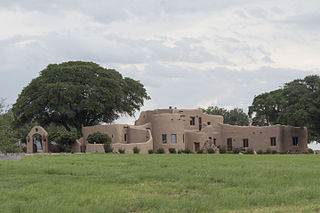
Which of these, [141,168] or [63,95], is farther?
[63,95]

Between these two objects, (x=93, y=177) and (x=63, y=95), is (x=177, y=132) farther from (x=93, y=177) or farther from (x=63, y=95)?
(x=93, y=177)

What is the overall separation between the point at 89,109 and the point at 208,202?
169 feet

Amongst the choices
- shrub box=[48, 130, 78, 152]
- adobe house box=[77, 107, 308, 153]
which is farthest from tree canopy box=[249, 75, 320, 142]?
shrub box=[48, 130, 78, 152]

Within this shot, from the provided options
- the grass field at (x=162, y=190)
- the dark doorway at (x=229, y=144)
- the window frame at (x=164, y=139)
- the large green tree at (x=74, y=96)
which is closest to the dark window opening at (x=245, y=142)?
the dark doorway at (x=229, y=144)

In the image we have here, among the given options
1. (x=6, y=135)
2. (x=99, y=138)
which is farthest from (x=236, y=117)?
(x=6, y=135)

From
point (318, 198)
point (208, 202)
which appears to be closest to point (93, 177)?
point (208, 202)

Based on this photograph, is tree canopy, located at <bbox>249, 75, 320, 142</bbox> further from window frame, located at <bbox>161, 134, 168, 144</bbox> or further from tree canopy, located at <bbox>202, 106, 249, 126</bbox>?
tree canopy, located at <bbox>202, 106, 249, 126</bbox>

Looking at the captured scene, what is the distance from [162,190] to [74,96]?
161ft

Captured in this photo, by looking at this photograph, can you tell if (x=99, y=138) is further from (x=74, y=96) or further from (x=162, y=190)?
(x=162, y=190)

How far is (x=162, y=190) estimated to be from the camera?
59.1ft

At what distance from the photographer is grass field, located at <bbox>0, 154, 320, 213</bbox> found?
14766 mm

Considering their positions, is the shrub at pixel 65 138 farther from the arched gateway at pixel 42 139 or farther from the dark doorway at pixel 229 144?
the dark doorway at pixel 229 144

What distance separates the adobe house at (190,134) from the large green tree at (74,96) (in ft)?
Result: 13.8

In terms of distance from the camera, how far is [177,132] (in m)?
62.8
